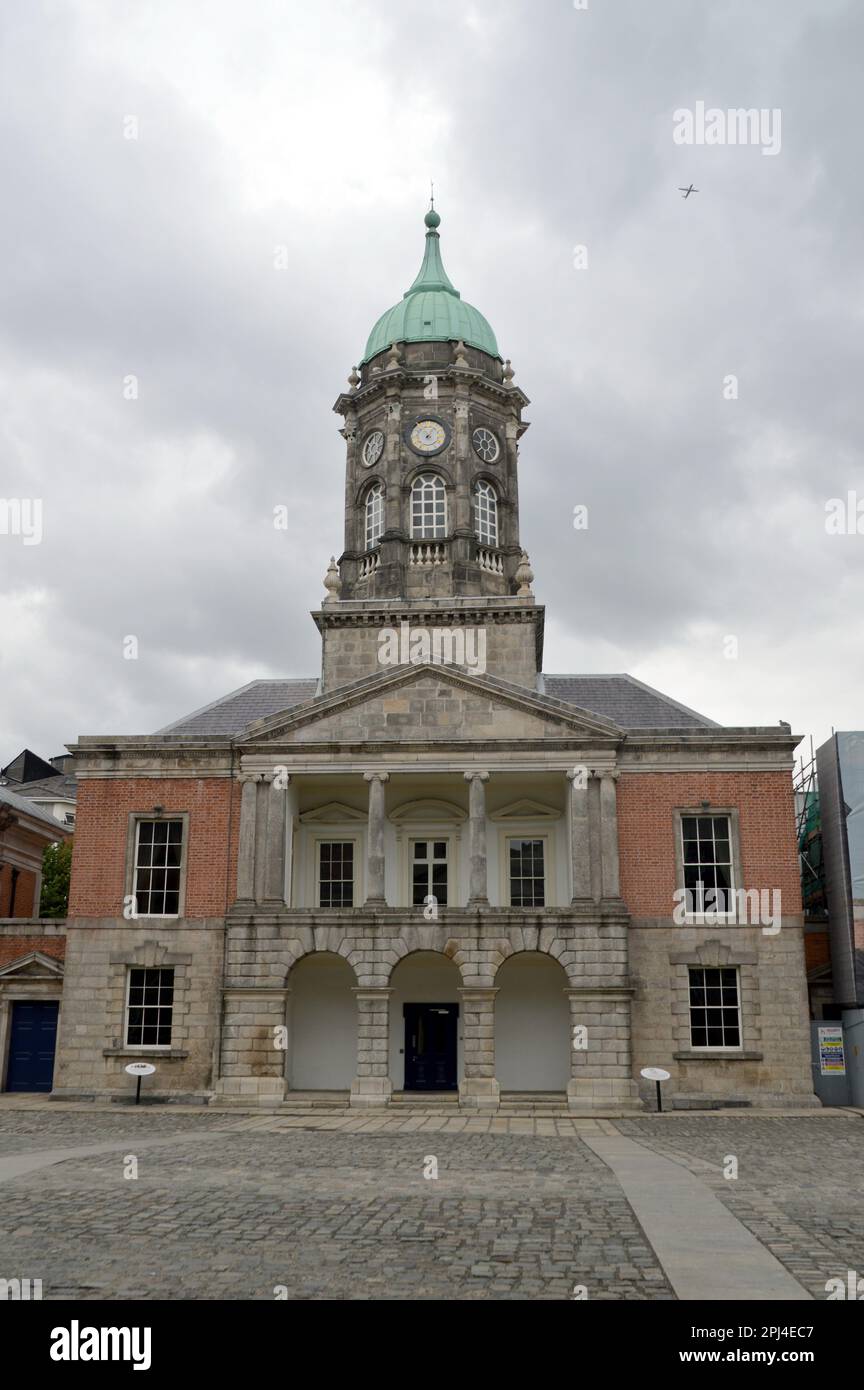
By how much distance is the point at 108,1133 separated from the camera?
21797mm

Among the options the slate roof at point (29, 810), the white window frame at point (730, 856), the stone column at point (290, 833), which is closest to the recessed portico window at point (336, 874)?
the stone column at point (290, 833)

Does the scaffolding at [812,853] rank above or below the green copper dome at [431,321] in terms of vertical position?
below

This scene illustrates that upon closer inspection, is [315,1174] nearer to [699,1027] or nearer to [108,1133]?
[108,1133]

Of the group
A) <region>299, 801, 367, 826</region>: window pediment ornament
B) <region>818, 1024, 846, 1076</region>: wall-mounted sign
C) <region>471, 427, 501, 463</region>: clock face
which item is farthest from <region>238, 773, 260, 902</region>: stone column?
<region>818, 1024, 846, 1076</region>: wall-mounted sign

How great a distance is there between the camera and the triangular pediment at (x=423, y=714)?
1215 inches

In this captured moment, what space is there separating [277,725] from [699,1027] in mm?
13534

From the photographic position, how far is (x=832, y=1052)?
30.0 metres

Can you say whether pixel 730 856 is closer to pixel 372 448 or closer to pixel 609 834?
pixel 609 834

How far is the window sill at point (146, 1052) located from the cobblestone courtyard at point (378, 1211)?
299 inches

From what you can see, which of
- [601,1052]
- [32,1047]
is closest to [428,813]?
[601,1052]

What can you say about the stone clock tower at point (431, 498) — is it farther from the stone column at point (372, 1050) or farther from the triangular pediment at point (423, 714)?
the stone column at point (372, 1050)

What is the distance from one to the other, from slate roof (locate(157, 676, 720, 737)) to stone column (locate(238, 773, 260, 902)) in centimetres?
269

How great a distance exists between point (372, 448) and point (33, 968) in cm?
1972
